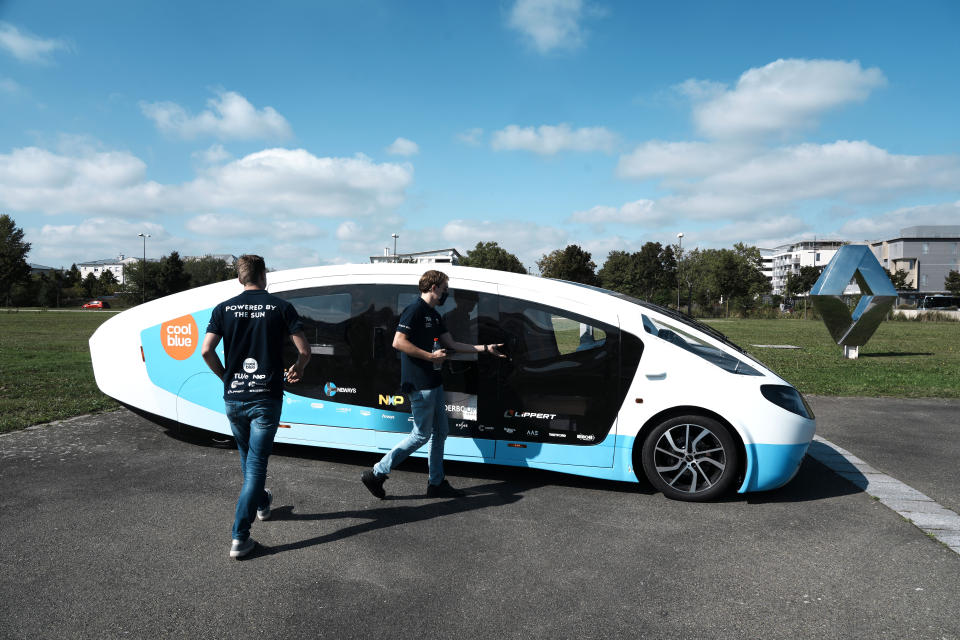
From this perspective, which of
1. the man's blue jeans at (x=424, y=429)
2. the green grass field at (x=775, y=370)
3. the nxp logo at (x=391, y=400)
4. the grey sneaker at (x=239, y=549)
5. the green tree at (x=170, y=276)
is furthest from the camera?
the green tree at (x=170, y=276)

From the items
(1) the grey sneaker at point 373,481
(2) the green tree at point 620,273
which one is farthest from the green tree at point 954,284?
(1) the grey sneaker at point 373,481

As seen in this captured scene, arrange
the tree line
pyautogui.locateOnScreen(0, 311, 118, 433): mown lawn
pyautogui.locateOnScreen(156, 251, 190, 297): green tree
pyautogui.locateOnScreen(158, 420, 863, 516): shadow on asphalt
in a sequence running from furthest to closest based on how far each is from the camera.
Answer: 1. pyautogui.locateOnScreen(156, 251, 190, 297): green tree
2. the tree line
3. pyautogui.locateOnScreen(0, 311, 118, 433): mown lawn
4. pyautogui.locateOnScreen(158, 420, 863, 516): shadow on asphalt

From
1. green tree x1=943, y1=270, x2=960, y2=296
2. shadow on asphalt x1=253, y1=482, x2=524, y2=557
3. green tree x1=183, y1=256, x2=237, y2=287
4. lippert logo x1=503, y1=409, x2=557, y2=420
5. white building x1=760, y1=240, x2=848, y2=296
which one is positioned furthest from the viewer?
white building x1=760, y1=240, x2=848, y2=296

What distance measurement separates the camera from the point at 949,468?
5.54 metres

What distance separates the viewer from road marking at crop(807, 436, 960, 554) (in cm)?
405

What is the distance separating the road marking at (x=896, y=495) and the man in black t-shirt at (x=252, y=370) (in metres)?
4.17

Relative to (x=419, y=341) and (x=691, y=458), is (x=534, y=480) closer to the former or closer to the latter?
(x=691, y=458)

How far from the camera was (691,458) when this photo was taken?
14.8 feet

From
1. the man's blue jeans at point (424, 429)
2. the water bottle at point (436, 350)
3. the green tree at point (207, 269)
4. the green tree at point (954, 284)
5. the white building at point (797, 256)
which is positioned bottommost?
the man's blue jeans at point (424, 429)

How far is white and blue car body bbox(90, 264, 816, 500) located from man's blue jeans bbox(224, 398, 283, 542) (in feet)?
5.06

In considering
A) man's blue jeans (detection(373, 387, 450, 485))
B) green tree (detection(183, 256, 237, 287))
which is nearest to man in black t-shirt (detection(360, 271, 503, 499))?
man's blue jeans (detection(373, 387, 450, 485))

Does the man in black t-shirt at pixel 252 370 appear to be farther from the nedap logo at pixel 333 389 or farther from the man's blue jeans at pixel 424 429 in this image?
the nedap logo at pixel 333 389

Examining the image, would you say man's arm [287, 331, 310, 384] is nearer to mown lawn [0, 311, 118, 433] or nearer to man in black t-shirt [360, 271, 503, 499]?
man in black t-shirt [360, 271, 503, 499]

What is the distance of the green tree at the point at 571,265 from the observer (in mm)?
68375
